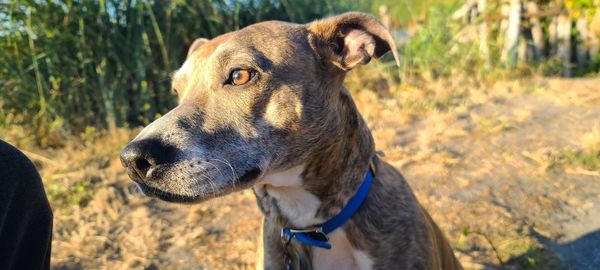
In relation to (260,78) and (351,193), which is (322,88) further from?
(351,193)

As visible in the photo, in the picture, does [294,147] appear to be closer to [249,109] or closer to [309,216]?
[249,109]

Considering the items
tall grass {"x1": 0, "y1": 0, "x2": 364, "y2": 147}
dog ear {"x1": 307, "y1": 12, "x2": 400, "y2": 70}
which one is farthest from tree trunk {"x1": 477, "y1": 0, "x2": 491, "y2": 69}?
dog ear {"x1": 307, "y1": 12, "x2": 400, "y2": 70}

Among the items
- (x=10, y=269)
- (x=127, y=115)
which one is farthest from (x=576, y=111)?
(x=10, y=269)

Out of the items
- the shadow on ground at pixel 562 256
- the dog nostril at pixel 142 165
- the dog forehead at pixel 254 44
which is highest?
the dog forehead at pixel 254 44

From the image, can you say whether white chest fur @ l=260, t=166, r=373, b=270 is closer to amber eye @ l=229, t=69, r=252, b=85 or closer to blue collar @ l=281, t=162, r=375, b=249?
blue collar @ l=281, t=162, r=375, b=249

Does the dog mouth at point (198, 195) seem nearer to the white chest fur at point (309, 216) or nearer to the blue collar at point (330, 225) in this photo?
the white chest fur at point (309, 216)

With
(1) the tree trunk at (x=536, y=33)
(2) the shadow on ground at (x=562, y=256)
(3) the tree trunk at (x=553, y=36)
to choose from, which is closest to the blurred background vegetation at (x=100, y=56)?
(1) the tree trunk at (x=536, y=33)
